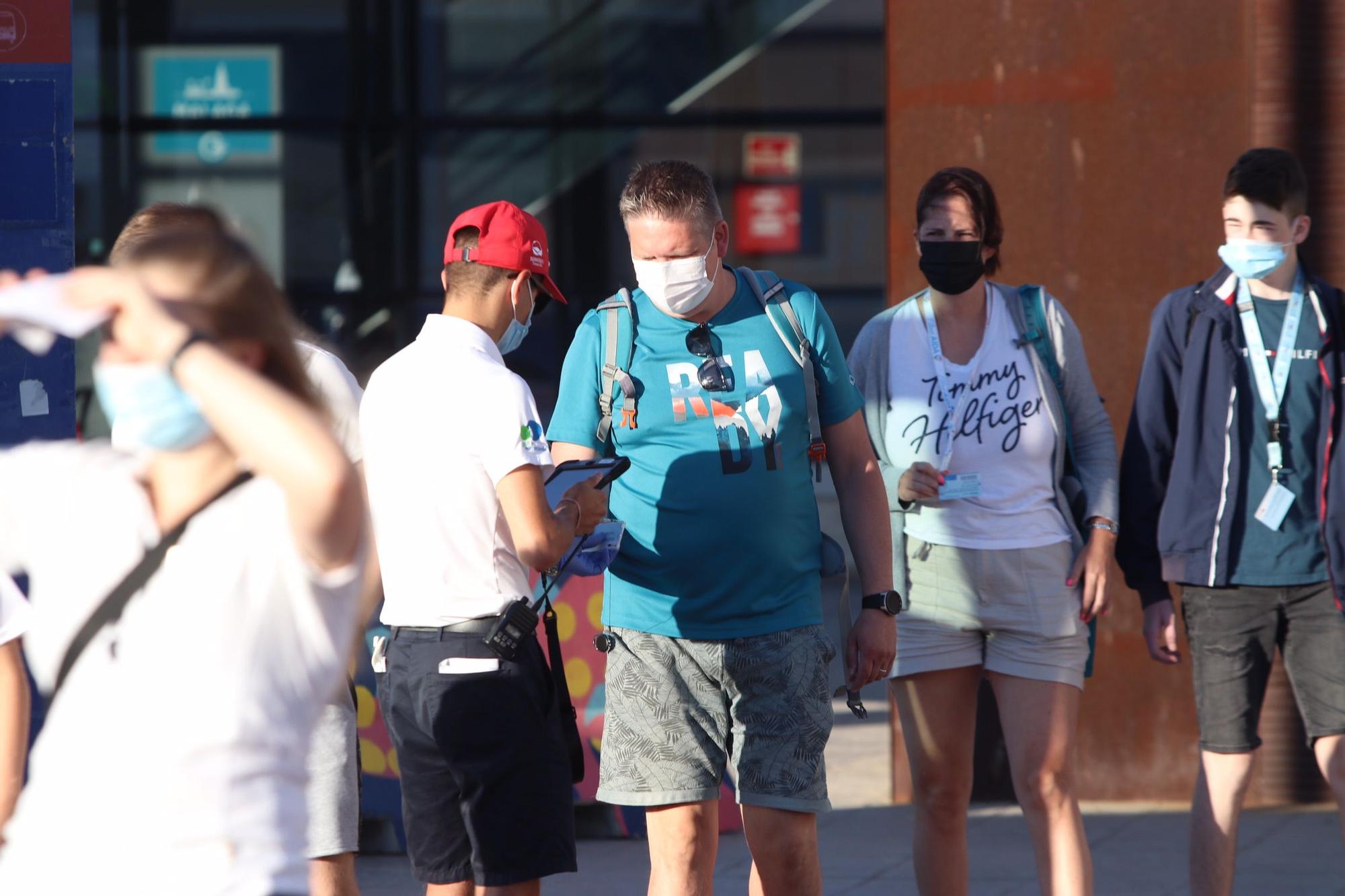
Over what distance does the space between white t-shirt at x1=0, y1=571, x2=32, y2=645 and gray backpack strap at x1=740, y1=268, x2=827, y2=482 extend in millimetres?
1788

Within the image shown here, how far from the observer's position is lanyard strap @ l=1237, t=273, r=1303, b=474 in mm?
4336

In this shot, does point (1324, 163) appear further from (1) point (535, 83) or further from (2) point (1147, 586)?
(1) point (535, 83)

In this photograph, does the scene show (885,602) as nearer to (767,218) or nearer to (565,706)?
(565,706)

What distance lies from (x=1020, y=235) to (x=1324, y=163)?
106cm

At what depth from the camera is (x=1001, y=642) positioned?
4289 millimetres

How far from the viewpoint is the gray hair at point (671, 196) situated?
12.6 feet

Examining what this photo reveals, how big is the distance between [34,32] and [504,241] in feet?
6.77

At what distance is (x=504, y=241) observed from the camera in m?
3.62

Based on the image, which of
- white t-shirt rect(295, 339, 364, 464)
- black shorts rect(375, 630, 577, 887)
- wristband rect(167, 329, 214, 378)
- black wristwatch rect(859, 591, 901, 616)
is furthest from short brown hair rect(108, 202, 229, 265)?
black wristwatch rect(859, 591, 901, 616)

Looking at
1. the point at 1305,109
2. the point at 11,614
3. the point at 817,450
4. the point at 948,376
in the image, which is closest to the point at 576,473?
the point at 817,450

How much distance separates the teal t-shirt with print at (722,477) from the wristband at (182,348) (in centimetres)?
185

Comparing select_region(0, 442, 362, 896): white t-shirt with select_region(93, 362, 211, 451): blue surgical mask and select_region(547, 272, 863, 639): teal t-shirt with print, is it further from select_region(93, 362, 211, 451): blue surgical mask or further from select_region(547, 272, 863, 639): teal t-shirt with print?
select_region(547, 272, 863, 639): teal t-shirt with print

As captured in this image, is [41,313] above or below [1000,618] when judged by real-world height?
above

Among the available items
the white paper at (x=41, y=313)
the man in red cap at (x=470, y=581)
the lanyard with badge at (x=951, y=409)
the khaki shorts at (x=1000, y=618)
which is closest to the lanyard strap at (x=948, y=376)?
the lanyard with badge at (x=951, y=409)
